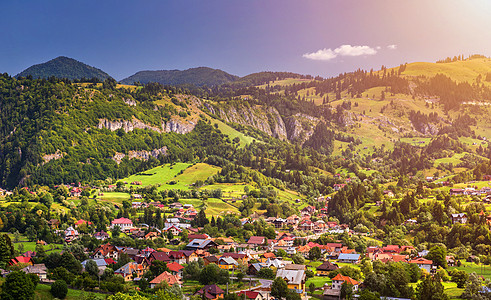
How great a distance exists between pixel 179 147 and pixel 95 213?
98022mm

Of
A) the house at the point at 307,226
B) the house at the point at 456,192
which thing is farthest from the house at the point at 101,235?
the house at the point at 456,192

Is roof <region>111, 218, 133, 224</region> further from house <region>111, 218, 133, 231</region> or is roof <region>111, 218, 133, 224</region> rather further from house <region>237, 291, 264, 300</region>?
house <region>237, 291, 264, 300</region>

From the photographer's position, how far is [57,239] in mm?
83812

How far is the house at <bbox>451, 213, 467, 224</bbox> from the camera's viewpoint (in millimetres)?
95062

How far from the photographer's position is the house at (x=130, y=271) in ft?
210

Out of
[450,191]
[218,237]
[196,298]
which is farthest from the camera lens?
[450,191]

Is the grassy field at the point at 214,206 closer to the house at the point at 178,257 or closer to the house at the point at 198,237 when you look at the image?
the house at the point at 198,237

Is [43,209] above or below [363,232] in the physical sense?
above

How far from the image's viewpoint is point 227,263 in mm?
70500

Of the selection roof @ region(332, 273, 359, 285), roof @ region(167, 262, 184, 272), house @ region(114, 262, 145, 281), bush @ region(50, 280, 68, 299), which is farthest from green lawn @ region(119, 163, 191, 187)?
bush @ region(50, 280, 68, 299)

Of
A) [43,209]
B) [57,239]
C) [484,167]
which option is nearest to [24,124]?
[43,209]

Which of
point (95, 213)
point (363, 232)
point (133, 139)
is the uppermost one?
point (133, 139)

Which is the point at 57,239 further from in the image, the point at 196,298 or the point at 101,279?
the point at 196,298

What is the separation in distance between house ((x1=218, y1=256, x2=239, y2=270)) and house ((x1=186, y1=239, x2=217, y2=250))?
35.2 feet
